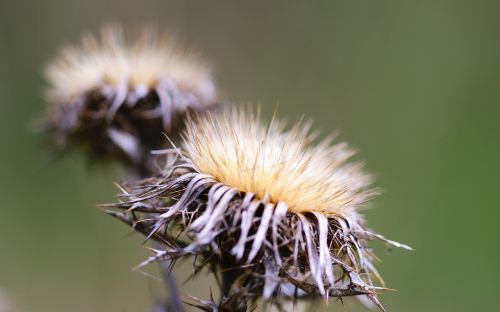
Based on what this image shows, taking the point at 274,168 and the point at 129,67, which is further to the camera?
the point at 129,67

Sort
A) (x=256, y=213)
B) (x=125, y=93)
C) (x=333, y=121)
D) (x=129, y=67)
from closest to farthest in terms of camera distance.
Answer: (x=256, y=213), (x=125, y=93), (x=129, y=67), (x=333, y=121)

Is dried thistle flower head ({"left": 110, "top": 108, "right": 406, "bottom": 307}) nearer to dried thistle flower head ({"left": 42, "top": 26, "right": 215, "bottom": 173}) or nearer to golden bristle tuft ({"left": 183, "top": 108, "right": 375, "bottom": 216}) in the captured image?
golden bristle tuft ({"left": 183, "top": 108, "right": 375, "bottom": 216})

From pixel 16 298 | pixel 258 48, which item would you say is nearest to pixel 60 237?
pixel 16 298

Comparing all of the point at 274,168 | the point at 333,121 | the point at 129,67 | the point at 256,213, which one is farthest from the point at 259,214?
the point at 333,121

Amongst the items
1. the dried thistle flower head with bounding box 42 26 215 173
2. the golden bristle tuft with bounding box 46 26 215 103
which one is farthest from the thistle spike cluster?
the golden bristle tuft with bounding box 46 26 215 103

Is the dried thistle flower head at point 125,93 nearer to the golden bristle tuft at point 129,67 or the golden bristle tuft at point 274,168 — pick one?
the golden bristle tuft at point 129,67

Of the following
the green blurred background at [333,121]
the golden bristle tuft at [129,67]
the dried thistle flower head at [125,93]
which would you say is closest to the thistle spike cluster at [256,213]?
the dried thistle flower head at [125,93]

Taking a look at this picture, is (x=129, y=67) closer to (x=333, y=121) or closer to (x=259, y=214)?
(x=259, y=214)

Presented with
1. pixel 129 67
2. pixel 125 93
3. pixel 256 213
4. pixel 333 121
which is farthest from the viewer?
pixel 333 121
